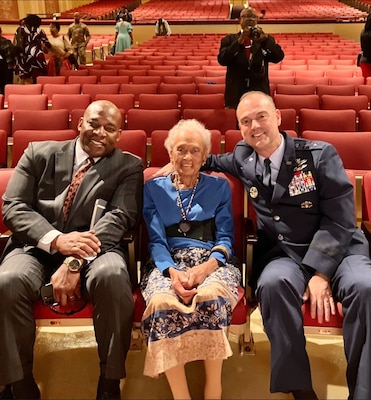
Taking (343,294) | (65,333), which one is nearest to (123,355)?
(65,333)

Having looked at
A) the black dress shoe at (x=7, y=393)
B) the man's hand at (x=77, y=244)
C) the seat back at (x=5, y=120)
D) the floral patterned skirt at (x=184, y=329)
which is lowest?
the black dress shoe at (x=7, y=393)

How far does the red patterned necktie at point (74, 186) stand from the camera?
5.82 feet

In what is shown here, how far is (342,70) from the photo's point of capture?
5207 millimetres

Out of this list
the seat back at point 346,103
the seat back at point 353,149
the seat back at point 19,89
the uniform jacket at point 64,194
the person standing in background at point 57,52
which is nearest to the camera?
the uniform jacket at point 64,194

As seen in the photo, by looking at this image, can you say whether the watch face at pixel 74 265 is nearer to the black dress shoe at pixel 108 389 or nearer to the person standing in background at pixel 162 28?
the black dress shoe at pixel 108 389

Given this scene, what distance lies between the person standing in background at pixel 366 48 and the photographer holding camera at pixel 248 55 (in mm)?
1430

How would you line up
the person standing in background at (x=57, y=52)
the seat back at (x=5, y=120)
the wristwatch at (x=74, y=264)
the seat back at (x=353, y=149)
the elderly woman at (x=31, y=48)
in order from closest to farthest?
the wristwatch at (x=74, y=264), the seat back at (x=353, y=149), the seat back at (x=5, y=120), the elderly woman at (x=31, y=48), the person standing in background at (x=57, y=52)

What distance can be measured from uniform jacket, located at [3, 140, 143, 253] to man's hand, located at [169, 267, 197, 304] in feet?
0.84

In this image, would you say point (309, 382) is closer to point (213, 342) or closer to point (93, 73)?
point (213, 342)

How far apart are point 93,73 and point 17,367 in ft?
14.4

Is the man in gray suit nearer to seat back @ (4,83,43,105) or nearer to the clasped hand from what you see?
the clasped hand

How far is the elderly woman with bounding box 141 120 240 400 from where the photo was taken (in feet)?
4.83

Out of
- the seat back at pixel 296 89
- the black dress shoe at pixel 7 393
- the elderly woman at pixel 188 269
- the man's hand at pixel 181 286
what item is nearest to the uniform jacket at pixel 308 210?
the elderly woman at pixel 188 269

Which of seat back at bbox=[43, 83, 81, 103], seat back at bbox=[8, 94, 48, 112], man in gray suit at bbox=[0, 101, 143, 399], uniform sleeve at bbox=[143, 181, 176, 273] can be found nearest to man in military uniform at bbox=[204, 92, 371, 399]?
uniform sleeve at bbox=[143, 181, 176, 273]
